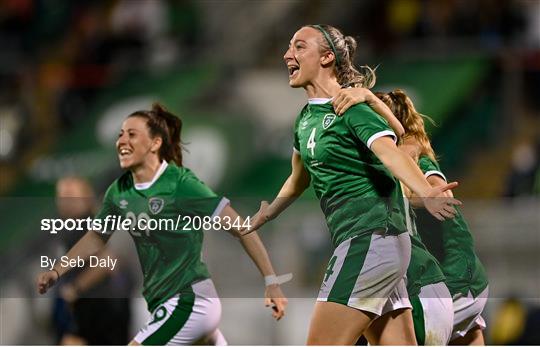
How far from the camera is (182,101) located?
15266mm

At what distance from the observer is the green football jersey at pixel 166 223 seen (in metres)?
6.86

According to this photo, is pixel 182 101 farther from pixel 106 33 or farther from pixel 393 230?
pixel 393 230

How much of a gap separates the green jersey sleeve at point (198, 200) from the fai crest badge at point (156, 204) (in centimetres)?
9

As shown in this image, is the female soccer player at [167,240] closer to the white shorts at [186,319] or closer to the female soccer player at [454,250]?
the white shorts at [186,319]

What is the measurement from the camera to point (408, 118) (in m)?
6.79

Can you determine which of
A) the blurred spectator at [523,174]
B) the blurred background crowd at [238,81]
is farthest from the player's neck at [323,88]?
the blurred spectator at [523,174]

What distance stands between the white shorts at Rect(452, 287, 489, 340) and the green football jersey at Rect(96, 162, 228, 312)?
1252 mm

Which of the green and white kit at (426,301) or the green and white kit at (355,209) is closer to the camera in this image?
the green and white kit at (355,209)

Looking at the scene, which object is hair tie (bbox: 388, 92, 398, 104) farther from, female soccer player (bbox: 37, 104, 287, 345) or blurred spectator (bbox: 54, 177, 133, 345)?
blurred spectator (bbox: 54, 177, 133, 345)

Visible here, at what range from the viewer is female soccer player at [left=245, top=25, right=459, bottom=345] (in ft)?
20.4

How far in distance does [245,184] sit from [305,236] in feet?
16.0

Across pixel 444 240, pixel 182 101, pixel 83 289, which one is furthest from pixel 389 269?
pixel 182 101

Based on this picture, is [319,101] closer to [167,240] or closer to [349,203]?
[349,203]

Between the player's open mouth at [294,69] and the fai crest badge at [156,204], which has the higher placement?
the player's open mouth at [294,69]
